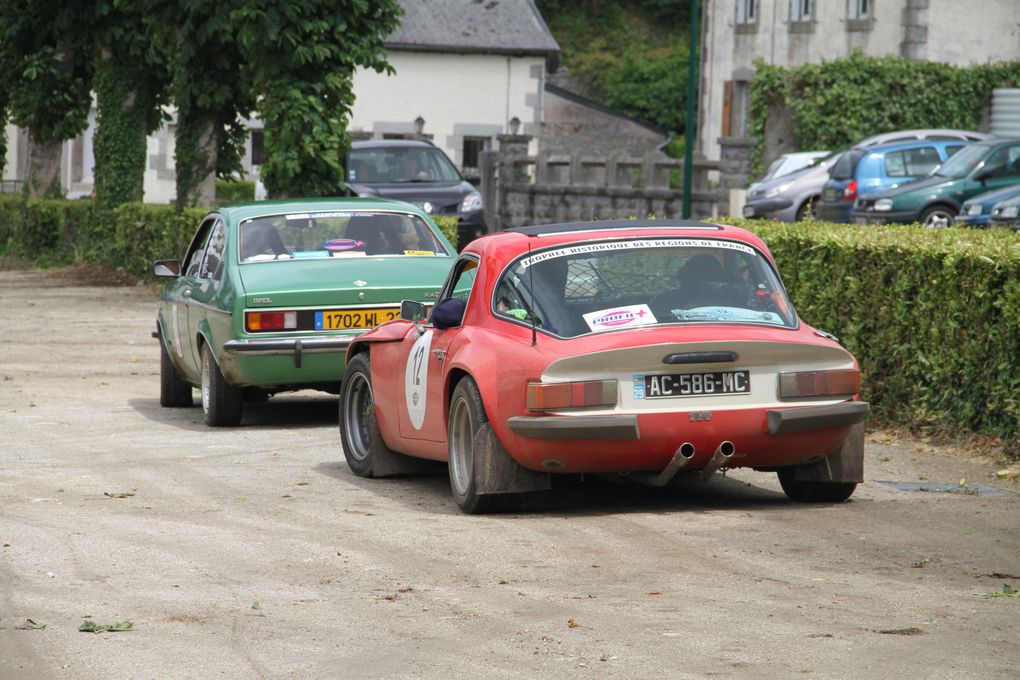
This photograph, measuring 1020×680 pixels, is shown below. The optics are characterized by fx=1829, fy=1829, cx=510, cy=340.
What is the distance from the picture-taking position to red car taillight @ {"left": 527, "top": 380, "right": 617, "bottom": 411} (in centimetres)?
841

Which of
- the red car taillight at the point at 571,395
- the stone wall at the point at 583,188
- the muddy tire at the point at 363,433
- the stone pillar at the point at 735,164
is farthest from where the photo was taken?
the stone wall at the point at 583,188

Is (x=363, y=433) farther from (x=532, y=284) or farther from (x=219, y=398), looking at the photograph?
(x=219, y=398)

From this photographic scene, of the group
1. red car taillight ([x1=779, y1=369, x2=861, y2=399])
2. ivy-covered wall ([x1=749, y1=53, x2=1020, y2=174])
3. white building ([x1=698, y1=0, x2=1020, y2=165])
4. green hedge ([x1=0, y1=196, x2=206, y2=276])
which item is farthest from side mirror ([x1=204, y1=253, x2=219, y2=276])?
white building ([x1=698, y1=0, x2=1020, y2=165])

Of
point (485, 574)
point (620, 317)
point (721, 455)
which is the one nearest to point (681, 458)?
point (721, 455)

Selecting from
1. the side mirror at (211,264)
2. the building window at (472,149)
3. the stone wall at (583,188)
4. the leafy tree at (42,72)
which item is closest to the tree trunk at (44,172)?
the leafy tree at (42,72)

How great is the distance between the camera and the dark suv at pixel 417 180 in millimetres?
28984

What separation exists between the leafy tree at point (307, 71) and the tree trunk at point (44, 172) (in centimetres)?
1380

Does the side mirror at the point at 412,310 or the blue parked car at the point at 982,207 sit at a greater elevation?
the blue parked car at the point at 982,207

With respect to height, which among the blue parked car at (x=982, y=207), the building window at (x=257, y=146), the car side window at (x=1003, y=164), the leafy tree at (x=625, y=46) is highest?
the leafy tree at (x=625, y=46)

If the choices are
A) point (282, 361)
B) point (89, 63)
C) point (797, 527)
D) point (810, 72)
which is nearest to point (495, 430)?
point (797, 527)

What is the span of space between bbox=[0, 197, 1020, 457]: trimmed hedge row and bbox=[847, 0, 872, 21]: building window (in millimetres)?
34387

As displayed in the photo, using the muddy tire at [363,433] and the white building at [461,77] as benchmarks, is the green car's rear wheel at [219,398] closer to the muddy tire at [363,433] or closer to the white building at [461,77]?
the muddy tire at [363,433]

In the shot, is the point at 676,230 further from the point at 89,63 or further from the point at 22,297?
the point at 89,63

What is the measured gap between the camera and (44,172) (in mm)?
39500
